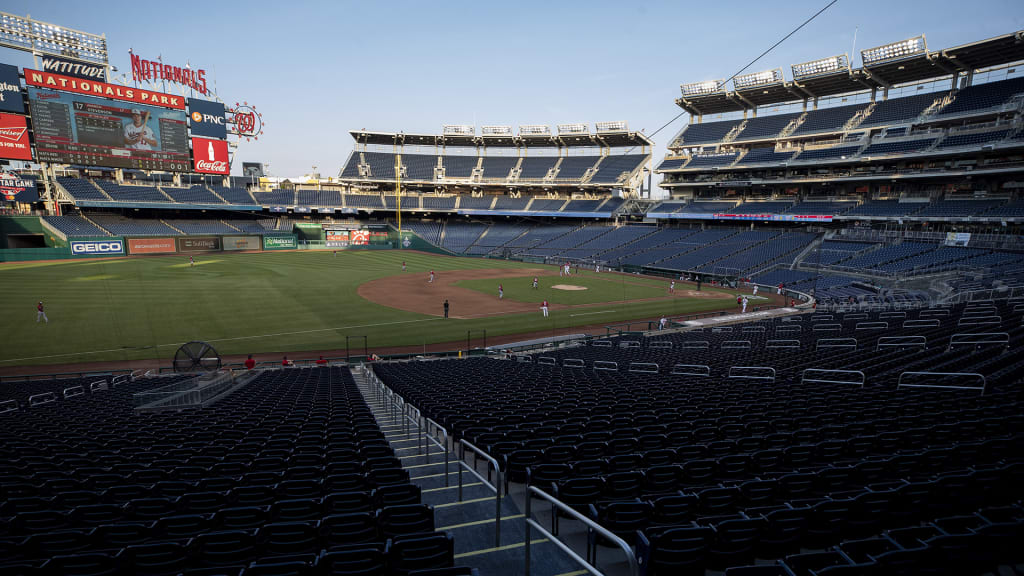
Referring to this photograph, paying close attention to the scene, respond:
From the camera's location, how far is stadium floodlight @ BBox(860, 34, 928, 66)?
164 feet

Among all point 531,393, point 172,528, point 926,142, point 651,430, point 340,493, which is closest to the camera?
point 172,528

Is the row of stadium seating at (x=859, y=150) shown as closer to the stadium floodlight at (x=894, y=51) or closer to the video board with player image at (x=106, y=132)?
the stadium floodlight at (x=894, y=51)

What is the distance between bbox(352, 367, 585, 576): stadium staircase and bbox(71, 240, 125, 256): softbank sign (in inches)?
2792

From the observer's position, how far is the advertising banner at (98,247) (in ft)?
185

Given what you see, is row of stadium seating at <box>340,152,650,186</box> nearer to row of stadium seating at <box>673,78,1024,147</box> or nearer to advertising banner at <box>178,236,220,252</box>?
row of stadium seating at <box>673,78,1024,147</box>

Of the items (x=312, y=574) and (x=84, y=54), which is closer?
(x=312, y=574)

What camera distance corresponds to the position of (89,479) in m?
6.04

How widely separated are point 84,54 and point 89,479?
80.9 meters

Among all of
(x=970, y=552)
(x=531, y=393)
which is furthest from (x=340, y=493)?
(x=531, y=393)

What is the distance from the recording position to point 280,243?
75.3 meters

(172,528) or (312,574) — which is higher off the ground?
(312,574)

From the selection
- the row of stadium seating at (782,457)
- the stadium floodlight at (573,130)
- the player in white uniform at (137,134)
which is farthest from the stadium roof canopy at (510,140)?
the row of stadium seating at (782,457)

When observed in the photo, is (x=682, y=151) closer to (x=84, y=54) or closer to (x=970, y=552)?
(x=970, y=552)

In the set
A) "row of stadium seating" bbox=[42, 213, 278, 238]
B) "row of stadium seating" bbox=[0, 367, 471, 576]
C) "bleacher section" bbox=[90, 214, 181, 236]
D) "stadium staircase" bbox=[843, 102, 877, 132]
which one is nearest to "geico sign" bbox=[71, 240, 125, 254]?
"row of stadium seating" bbox=[42, 213, 278, 238]
